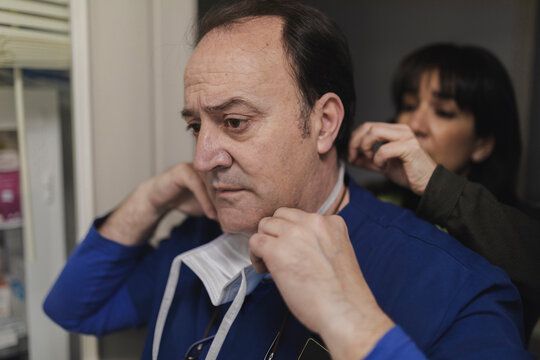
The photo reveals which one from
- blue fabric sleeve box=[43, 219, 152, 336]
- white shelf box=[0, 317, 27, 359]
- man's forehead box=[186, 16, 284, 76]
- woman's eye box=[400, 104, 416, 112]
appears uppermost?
man's forehead box=[186, 16, 284, 76]

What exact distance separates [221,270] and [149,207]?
1.19 ft

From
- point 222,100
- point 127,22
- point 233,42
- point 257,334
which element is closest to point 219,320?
point 257,334

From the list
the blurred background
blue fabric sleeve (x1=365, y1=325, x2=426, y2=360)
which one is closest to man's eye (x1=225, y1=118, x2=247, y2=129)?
the blurred background

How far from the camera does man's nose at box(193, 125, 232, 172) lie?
0.89 metres

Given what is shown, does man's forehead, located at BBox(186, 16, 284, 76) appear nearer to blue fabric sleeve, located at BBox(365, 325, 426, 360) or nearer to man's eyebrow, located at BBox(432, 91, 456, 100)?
blue fabric sleeve, located at BBox(365, 325, 426, 360)

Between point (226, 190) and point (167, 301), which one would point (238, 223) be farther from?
point (167, 301)

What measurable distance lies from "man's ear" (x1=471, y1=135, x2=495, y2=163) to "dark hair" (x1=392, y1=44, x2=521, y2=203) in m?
0.02

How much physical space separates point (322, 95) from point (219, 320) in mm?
580

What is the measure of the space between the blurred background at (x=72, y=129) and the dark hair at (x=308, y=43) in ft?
0.68

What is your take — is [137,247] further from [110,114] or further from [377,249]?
[377,249]

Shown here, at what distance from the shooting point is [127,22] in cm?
127

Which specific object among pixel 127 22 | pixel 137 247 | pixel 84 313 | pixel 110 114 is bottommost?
pixel 84 313

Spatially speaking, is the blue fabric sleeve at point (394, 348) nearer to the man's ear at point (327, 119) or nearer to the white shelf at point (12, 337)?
the man's ear at point (327, 119)

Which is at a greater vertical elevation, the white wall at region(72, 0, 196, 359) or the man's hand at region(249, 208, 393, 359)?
the white wall at region(72, 0, 196, 359)
